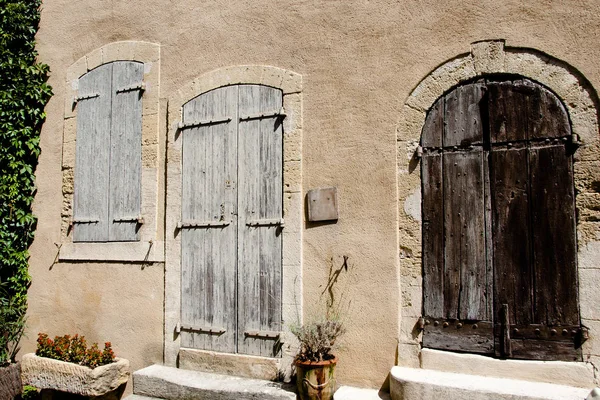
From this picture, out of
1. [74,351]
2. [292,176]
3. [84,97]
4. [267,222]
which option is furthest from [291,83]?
[74,351]

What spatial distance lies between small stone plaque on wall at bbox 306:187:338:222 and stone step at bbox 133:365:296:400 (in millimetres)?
1410

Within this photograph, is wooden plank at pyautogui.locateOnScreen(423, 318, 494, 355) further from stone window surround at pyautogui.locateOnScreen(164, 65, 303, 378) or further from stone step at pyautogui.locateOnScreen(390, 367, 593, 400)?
stone window surround at pyautogui.locateOnScreen(164, 65, 303, 378)

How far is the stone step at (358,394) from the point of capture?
13.6 ft

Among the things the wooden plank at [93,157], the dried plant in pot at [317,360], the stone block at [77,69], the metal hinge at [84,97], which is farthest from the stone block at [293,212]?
the stone block at [77,69]

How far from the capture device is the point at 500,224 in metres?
4.06

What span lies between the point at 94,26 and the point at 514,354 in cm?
520

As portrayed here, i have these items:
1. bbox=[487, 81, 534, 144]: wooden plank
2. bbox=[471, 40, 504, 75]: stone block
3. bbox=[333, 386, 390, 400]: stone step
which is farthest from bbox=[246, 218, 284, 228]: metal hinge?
bbox=[471, 40, 504, 75]: stone block

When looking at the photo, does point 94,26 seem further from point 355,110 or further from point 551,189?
point 551,189

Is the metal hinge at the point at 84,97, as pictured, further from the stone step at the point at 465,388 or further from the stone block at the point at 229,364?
the stone step at the point at 465,388

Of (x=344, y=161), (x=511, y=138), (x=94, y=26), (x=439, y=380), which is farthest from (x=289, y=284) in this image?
(x=94, y=26)

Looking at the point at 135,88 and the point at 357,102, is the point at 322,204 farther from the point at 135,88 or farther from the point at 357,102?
the point at 135,88

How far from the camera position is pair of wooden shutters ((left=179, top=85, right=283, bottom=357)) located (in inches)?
189

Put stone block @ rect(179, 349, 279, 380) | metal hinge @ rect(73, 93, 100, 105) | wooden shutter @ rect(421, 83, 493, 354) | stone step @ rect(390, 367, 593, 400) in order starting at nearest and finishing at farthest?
stone step @ rect(390, 367, 593, 400) → wooden shutter @ rect(421, 83, 493, 354) → stone block @ rect(179, 349, 279, 380) → metal hinge @ rect(73, 93, 100, 105)

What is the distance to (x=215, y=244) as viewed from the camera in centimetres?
503
